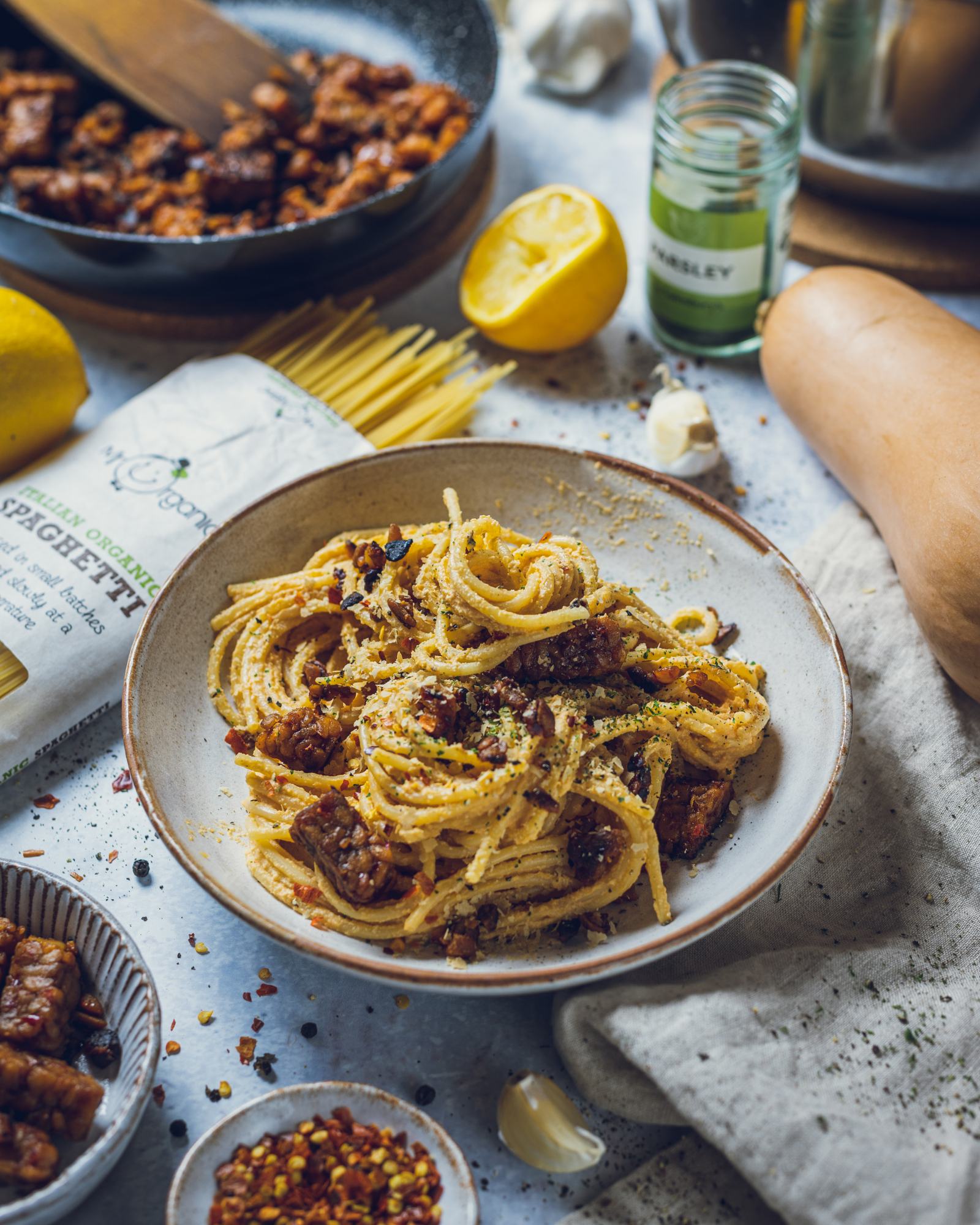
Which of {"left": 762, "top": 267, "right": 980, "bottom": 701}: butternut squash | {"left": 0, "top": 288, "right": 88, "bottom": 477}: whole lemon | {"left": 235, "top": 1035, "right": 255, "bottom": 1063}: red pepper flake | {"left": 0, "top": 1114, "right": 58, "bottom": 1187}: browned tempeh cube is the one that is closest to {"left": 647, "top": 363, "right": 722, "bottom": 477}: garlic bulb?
{"left": 762, "top": 267, "right": 980, "bottom": 701}: butternut squash

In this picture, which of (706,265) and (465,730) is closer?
(465,730)

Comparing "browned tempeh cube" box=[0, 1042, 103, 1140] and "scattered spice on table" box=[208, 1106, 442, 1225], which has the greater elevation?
"browned tempeh cube" box=[0, 1042, 103, 1140]

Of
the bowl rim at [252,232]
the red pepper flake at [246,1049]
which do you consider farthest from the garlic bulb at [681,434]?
the red pepper flake at [246,1049]

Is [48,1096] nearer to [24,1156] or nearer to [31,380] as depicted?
[24,1156]

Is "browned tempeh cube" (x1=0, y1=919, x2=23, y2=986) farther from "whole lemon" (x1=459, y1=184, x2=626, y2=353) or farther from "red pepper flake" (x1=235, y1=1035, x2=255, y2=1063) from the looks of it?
"whole lemon" (x1=459, y1=184, x2=626, y2=353)

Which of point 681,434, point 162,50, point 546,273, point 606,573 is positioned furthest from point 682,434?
point 162,50
